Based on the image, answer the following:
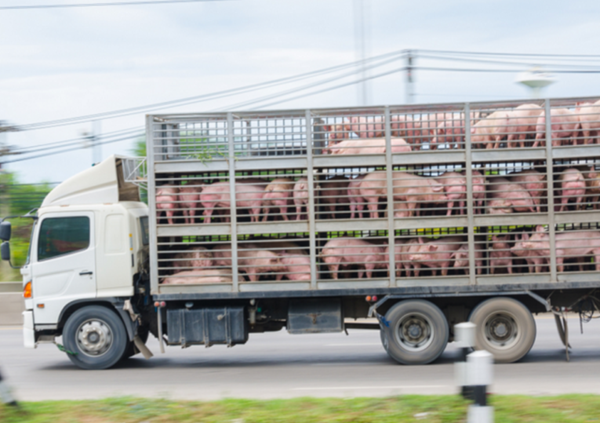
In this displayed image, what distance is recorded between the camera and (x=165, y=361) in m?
9.77

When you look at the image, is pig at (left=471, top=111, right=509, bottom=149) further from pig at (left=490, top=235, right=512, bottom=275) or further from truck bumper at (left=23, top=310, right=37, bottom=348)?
truck bumper at (left=23, top=310, right=37, bottom=348)

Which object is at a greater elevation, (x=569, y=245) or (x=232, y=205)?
(x=232, y=205)

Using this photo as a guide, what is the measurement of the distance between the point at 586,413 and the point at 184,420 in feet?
11.3

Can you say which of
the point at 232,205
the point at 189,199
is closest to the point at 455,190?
the point at 232,205

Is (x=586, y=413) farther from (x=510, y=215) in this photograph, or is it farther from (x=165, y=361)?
(x=165, y=361)

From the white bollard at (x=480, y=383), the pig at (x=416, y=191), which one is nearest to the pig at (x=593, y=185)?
the pig at (x=416, y=191)

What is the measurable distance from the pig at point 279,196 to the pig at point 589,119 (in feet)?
13.0

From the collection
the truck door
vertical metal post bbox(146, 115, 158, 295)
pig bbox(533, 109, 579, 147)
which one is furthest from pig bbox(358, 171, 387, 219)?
the truck door

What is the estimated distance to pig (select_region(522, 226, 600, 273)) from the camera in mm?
8273

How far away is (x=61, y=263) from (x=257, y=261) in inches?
110

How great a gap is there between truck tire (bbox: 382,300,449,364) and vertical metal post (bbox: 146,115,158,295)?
10.6ft

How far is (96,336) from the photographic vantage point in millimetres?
8805

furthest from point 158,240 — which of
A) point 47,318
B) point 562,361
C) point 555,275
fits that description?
point 562,361

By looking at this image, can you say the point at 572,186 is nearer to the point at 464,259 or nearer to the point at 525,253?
the point at 525,253
